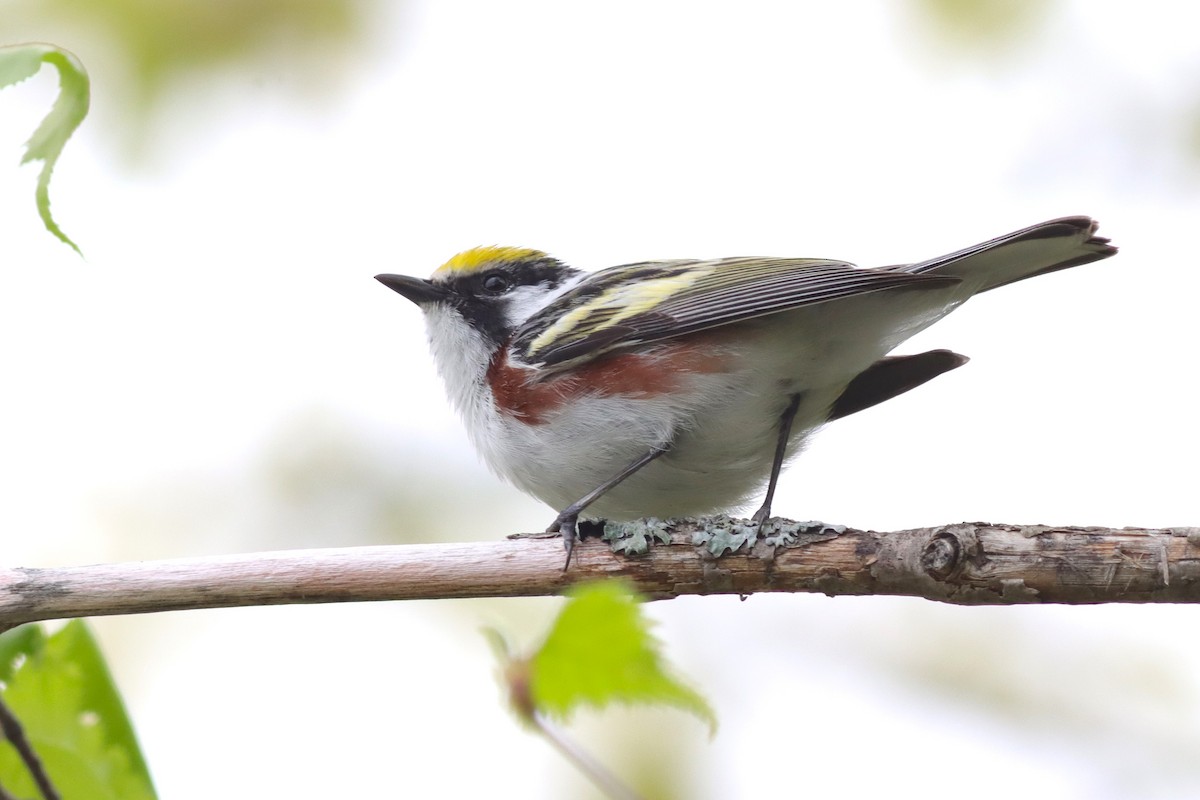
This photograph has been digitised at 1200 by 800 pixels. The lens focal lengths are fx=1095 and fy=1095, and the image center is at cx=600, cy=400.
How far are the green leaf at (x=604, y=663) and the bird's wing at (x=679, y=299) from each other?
2711 millimetres

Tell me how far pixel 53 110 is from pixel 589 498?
2457 mm

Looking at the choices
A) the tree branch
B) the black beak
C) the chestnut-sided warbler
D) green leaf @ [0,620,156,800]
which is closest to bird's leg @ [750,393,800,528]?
the chestnut-sided warbler

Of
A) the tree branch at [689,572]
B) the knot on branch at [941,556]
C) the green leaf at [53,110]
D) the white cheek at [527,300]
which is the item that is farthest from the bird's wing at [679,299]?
the green leaf at [53,110]

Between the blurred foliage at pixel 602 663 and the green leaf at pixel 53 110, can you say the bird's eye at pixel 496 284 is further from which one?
the blurred foliage at pixel 602 663

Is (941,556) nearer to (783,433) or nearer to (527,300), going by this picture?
(783,433)

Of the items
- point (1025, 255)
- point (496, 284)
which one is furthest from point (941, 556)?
point (496, 284)

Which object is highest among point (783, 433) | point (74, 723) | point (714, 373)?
point (714, 373)

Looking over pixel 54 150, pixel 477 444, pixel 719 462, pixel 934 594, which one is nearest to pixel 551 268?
pixel 477 444

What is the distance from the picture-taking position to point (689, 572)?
3209 mm

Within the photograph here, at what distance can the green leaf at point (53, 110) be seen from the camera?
1.67m

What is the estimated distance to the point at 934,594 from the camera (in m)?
2.73

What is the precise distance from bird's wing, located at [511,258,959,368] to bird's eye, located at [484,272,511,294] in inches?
15.3

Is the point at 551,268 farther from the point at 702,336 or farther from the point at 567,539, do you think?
the point at 567,539

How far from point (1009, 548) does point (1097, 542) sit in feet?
0.64
